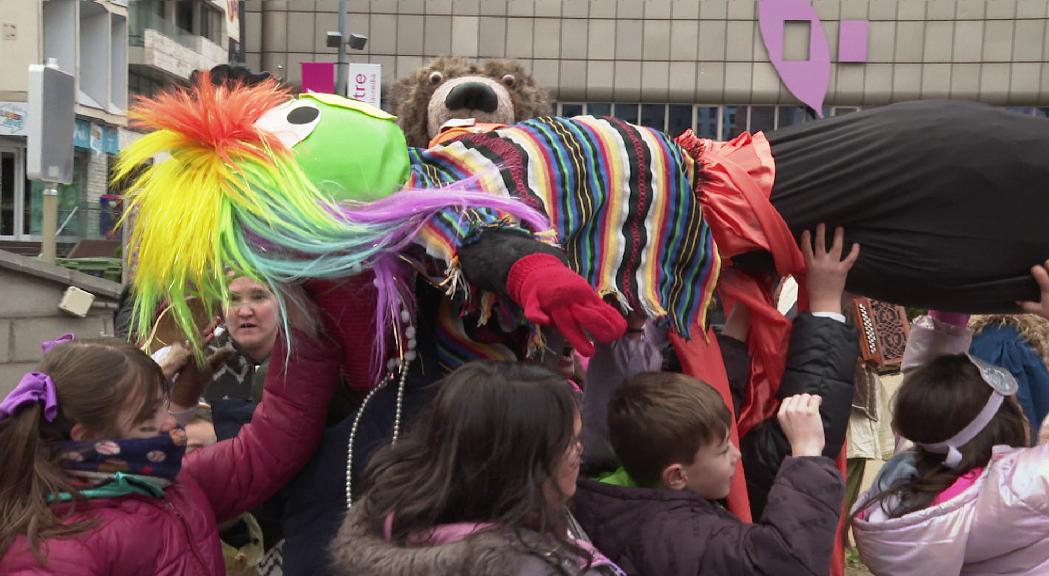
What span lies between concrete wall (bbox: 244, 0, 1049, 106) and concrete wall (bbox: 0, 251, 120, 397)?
51.1ft

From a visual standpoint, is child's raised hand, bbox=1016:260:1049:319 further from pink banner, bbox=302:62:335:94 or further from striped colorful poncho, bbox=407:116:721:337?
pink banner, bbox=302:62:335:94

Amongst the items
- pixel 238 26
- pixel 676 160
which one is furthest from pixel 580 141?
pixel 238 26

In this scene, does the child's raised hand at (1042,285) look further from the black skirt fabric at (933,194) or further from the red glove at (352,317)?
the red glove at (352,317)

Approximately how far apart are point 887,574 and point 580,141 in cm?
120

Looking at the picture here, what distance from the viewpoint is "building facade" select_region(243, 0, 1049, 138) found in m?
21.4

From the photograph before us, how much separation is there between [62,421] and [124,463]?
0.47 feet

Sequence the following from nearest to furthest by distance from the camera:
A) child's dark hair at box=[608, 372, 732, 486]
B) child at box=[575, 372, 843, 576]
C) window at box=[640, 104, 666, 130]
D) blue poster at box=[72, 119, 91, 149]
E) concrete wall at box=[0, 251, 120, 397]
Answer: child at box=[575, 372, 843, 576], child's dark hair at box=[608, 372, 732, 486], concrete wall at box=[0, 251, 120, 397], blue poster at box=[72, 119, 91, 149], window at box=[640, 104, 666, 130]

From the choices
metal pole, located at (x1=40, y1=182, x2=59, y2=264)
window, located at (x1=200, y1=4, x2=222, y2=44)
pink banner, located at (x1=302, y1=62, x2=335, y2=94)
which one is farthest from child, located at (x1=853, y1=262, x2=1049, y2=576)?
window, located at (x1=200, y1=4, x2=222, y2=44)

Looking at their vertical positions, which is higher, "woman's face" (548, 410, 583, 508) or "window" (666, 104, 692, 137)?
"window" (666, 104, 692, 137)

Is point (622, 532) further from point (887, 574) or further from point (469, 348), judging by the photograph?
point (887, 574)

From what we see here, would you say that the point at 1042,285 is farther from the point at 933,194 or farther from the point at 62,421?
the point at 62,421

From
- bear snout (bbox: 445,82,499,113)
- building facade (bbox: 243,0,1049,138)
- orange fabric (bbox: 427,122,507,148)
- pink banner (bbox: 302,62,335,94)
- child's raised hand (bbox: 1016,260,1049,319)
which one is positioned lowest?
child's raised hand (bbox: 1016,260,1049,319)

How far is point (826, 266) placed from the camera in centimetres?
212

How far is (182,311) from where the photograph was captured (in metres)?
1.92
